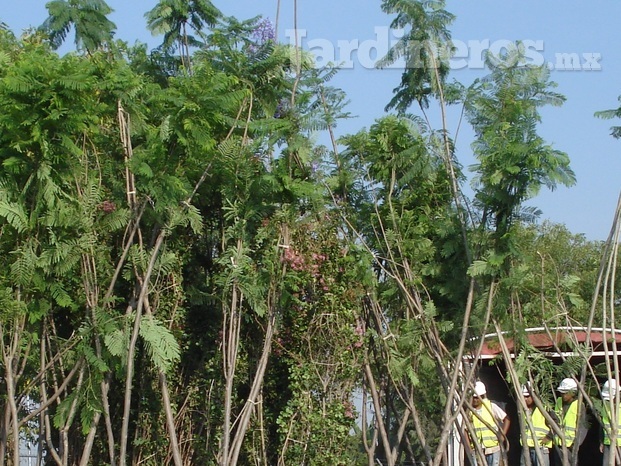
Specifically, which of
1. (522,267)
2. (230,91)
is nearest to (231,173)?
(230,91)

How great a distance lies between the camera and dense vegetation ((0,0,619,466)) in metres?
7.36

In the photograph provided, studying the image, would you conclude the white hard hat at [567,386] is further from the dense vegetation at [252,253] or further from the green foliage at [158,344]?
the green foliage at [158,344]

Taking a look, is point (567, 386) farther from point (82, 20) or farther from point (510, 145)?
point (82, 20)

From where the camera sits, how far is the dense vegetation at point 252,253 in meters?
7.36

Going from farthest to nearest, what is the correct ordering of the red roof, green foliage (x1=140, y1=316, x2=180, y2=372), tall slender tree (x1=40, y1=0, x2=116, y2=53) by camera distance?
tall slender tree (x1=40, y1=0, x2=116, y2=53) < the red roof < green foliage (x1=140, y1=316, x2=180, y2=372)

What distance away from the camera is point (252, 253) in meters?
8.05

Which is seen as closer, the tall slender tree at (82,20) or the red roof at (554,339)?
the red roof at (554,339)

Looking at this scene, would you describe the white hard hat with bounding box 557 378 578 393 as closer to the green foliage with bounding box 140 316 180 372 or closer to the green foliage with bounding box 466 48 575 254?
the green foliage with bounding box 466 48 575 254

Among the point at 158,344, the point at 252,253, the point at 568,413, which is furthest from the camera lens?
the point at 568,413

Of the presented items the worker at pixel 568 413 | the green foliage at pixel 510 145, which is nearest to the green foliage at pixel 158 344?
the green foliage at pixel 510 145

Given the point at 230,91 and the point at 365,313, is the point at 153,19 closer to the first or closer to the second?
the point at 230,91

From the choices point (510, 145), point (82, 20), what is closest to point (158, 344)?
point (510, 145)

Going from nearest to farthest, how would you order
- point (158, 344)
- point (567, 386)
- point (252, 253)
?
point (158, 344) < point (252, 253) < point (567, 386)

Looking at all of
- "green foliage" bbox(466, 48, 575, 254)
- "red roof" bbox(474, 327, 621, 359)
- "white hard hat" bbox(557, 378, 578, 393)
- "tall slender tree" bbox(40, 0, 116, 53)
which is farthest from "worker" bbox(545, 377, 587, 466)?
"tall slender tree" bbox(40, 0, 116, 53)
